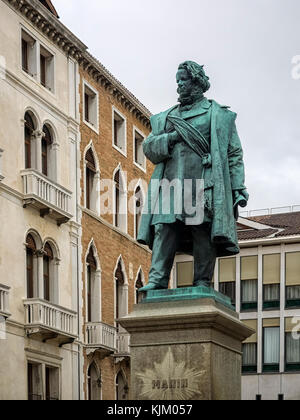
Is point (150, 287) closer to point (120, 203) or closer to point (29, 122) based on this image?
point (29, 122)

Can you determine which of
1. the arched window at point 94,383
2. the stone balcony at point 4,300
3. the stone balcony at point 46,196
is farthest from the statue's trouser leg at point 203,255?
the arched window at point 94,383

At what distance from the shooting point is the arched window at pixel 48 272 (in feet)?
108

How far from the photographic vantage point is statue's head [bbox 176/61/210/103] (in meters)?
12.4

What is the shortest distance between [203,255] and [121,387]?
2693cm

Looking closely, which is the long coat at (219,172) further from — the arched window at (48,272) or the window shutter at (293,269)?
the window shutter at (293,269)

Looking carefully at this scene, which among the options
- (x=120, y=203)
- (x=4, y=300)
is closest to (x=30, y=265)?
(x=4, y=300)

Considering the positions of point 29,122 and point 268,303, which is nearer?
point 29,122

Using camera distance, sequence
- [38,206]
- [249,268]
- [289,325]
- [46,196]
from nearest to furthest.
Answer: [38,206] → [46,196] → [289,325] → [249,268]

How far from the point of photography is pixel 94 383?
36.3 m

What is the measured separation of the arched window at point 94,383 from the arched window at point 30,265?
5.15 meters

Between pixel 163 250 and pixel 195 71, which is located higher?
pixel 195 71

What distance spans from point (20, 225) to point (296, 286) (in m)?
21.6

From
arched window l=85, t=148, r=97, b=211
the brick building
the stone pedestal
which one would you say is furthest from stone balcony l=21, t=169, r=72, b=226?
the stone pedestal

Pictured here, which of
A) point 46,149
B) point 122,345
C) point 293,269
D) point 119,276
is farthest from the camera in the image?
point 293,269
